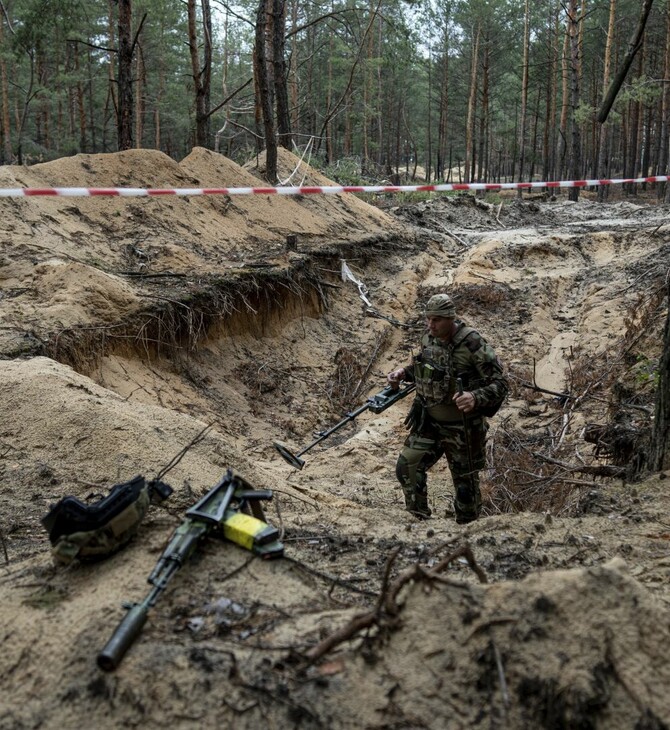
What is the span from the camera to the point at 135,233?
→ 8828 millimetres

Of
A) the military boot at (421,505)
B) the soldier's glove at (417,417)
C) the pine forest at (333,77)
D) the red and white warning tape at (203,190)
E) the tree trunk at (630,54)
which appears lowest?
the military boot at (421,505)

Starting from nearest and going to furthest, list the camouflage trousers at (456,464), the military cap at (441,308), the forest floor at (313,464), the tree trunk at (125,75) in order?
the forest floor at (313,464) → the military cap at (441,308) → the camouflage trousers at (456,464) → the tree trunk at (125,75)

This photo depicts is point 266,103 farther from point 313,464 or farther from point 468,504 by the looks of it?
point 468,504

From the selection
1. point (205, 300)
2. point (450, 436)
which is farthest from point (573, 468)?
point (205, 300)

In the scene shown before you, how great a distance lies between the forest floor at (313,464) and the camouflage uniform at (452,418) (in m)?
0.35

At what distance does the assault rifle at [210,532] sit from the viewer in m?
2.01

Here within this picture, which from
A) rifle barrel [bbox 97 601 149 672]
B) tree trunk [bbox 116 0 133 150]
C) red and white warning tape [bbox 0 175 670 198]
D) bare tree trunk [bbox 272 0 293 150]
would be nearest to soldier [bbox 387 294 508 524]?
rifle barrel [bbox 97 601 149 672]

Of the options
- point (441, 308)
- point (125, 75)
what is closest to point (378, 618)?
point (441, 308)

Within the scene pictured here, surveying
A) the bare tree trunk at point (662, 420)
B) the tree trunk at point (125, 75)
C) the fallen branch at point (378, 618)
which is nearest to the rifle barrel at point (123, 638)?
the fallen branch at point (378, 618)

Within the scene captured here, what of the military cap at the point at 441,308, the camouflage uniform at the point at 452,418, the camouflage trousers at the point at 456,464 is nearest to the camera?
the military cap at the point at 441,308

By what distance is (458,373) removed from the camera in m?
5.09

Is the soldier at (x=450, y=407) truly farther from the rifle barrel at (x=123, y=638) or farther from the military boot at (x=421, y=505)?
the rifle barrel at (x=123, y=638)

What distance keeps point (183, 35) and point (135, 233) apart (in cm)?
3370

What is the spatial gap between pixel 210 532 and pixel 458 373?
3.02 m
